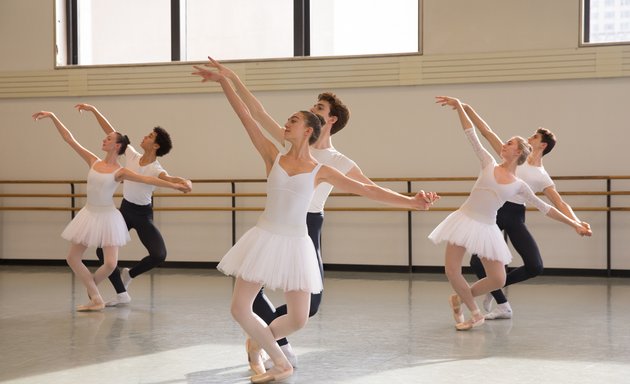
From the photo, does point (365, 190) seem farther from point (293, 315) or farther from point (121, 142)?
point (121, 142)

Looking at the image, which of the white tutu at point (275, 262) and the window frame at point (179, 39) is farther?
the window frame at point (179, 39)

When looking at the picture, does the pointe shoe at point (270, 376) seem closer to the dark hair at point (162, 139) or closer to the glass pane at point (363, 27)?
the dark hair at point (162, 139)

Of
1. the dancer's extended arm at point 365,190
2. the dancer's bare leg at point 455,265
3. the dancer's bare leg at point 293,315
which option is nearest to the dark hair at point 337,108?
the dancer's extended arm at point 365,190

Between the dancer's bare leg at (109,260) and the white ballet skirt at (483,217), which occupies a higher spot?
the white ballet skirt at (483,217)

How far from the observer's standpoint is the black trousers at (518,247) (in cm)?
569

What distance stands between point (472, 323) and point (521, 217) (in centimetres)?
100

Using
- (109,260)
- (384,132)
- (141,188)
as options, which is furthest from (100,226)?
(384,132)

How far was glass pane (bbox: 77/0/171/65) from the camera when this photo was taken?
9773 millimetres

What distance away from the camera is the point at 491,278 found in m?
5.28

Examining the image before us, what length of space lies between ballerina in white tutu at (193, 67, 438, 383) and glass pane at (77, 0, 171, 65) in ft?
20.9

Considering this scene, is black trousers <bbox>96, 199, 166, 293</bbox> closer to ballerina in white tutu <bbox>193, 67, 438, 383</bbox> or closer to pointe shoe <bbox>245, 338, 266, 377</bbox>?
pointe shoe <bbox>245, 338, 266, 377</bbox>

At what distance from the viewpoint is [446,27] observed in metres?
8.80

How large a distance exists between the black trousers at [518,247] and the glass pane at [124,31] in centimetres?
528

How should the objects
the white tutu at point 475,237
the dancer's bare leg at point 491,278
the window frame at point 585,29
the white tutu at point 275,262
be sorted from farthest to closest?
1. the window frame at point 585,29
2. the dancer's bare leg at point 491,278
3. the white tutu at point 475,237
4. the white tutu at point 275,262
